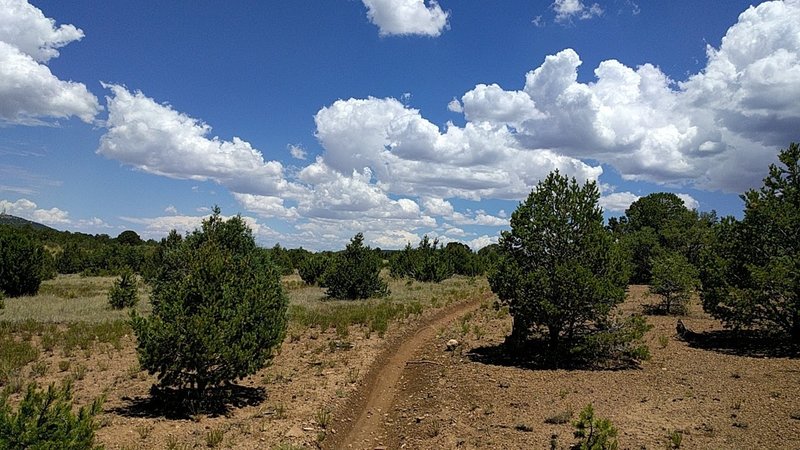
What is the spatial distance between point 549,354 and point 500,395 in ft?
10.8

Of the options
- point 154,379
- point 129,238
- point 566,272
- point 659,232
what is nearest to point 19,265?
point 154,379

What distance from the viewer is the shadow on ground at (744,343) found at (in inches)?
552

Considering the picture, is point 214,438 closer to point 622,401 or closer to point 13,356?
point 622,401

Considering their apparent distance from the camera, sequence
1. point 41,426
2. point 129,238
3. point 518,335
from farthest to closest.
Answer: point 129,238 → point 518,335 → point 41,426

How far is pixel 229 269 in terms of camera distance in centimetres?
1098

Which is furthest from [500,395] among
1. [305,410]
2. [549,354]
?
[305,410]

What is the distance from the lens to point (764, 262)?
14984 mm

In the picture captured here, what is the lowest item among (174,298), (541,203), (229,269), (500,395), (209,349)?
(500,395)

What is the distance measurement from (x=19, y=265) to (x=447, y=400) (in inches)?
1205

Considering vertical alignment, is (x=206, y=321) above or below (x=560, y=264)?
below

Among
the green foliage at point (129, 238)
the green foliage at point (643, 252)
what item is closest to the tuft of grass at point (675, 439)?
the green foliage at point (643, 252)

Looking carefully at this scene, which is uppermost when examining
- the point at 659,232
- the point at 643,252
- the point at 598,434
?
the point at 659,232

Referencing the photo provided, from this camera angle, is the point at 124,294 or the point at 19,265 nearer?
the point at 124,294

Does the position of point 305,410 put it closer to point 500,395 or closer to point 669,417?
point 500,395
